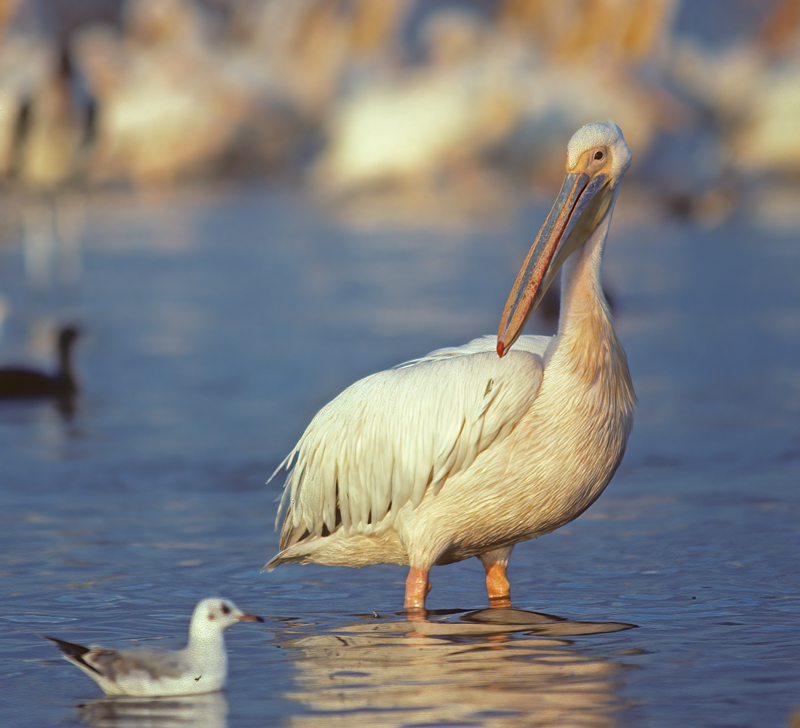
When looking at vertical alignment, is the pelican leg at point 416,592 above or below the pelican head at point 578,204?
below

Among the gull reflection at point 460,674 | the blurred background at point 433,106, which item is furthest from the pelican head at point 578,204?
the blurred background at point 433,106

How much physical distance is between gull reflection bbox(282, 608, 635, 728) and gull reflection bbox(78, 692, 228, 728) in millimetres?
205

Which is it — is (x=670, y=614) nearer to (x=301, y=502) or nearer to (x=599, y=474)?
(x=599, y=474)

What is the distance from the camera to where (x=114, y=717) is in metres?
3.74

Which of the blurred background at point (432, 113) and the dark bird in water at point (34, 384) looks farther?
the blurred background at point (432, 113)

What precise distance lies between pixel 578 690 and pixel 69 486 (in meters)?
3.59

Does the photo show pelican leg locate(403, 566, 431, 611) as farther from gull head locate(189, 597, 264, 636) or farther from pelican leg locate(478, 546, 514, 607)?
gull head locate(189, 597, 264, 636)

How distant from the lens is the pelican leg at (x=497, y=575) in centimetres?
481

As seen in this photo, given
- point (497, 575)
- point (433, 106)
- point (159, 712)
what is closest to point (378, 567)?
point (497, 575)

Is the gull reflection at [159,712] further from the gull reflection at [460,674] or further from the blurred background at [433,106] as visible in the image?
the blurred background at [433,106]

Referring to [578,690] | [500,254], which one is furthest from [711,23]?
[578,690]

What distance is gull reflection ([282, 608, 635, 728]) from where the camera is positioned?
370 cm

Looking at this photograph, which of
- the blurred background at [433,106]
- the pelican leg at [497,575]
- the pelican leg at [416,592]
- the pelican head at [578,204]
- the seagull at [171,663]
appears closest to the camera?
the seagull at [171,663]

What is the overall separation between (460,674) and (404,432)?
2.80 feet
